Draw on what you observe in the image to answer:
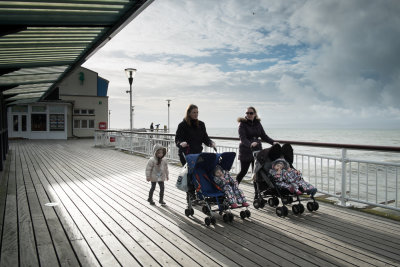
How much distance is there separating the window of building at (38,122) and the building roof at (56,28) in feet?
71.7

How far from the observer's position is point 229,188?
4.00m

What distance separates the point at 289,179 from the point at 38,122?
2594 cm

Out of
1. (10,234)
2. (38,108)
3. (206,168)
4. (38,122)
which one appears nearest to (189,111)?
(206,168)

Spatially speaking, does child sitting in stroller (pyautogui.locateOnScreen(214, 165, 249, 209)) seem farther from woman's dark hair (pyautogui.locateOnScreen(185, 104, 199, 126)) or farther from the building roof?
the building roof

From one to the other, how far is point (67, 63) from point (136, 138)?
7624 mm

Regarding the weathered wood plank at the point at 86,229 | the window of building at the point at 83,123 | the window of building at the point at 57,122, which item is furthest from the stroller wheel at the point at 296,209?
the window of building at the point at 83,123


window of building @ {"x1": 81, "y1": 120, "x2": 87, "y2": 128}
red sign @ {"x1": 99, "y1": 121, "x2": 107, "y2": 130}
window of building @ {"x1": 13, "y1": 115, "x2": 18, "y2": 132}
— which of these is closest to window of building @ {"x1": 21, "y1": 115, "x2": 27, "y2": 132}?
window of building @ {"x1": 13, "y1": 115, "x2": 18, "y2": 132}

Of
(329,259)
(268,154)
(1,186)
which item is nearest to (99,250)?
(329,259)

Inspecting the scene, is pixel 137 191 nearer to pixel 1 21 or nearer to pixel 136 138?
pixel 1 21

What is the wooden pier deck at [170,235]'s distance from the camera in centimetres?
286

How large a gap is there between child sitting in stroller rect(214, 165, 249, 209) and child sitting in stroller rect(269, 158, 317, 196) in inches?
24.0

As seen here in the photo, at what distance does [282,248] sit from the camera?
123 inches

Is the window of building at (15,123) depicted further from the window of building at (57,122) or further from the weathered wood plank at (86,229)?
the weathered wood plank at (86,229)

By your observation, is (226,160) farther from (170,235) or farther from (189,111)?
(170,235)
